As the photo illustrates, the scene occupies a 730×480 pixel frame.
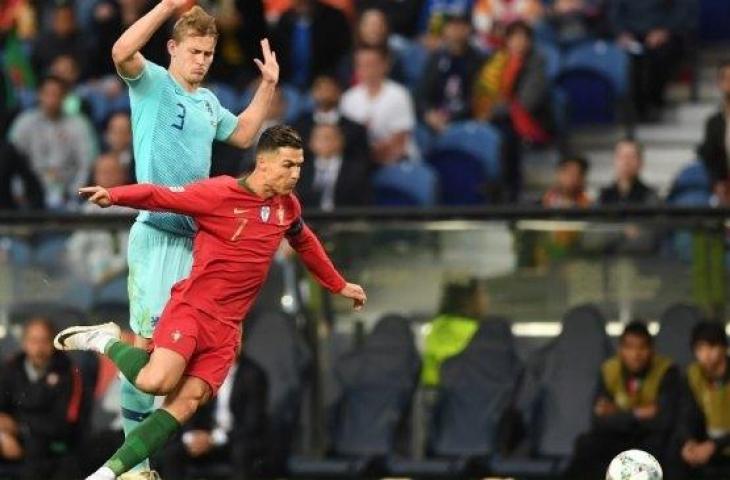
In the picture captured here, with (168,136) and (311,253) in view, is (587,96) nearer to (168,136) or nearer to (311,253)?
(311,253)

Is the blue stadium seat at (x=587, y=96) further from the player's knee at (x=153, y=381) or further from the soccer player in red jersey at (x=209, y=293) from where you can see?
the player's knee at (x=153, y=381)

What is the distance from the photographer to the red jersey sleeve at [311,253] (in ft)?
41.7

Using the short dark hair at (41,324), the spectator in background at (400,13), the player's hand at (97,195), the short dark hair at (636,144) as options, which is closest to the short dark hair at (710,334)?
the short dark hair at (636,144)

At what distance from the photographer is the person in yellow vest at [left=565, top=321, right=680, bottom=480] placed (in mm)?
16250

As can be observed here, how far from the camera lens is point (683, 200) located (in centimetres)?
1762

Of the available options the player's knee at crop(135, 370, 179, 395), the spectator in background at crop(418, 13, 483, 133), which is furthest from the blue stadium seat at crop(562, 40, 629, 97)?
the player's knee at crop(135, 370, 179, 395)

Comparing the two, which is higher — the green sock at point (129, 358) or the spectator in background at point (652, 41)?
the spectator in background at point (652, 41)

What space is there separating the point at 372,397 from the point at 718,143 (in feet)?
11.1

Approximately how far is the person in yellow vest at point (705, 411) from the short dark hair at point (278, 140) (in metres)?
4.96

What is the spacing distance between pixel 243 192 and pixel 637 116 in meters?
8.01

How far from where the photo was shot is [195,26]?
12.2 metres

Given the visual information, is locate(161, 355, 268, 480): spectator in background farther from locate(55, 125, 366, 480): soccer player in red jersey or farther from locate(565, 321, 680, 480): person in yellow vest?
locate(55, 125, 366, 480): soccer player in red jersey

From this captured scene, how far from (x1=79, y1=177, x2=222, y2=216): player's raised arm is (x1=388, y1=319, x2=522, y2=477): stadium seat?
15.9ft

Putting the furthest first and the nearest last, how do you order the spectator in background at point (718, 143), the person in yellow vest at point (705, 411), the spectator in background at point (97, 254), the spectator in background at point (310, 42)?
the spectator in background at point (310, 42), the spectator in background at point (718, 143), the spectator in background at point (97, 254), the person in yellow vest at point (705, 411)
